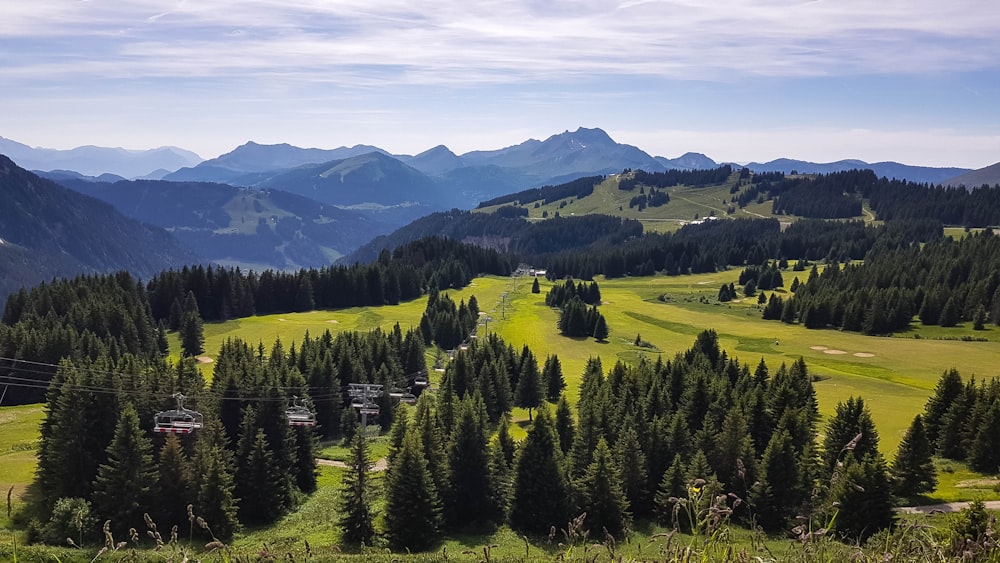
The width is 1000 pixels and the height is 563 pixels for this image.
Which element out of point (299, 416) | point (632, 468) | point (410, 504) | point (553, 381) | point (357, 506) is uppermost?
point (299, 416)

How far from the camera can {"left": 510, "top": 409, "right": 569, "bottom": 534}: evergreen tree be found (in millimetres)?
50312

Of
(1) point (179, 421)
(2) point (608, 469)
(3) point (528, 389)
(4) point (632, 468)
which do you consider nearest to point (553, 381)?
(3) point (528, 389)

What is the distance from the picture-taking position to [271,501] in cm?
5369

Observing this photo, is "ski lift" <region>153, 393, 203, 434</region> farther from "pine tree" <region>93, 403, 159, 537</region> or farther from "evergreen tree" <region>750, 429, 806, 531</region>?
"evergreen tree" <region>750, 429, 806, 531</region>

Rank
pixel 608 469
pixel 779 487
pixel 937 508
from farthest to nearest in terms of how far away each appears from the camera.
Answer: pixel 779 487, pixel 608 469, pixel 937 508

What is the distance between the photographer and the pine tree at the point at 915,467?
4972 centimetres

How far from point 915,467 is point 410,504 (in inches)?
1565

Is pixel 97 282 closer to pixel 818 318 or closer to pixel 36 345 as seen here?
pixel 36 345

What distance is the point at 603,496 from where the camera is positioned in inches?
1905

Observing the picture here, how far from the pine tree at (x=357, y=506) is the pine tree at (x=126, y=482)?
15485 millimetres

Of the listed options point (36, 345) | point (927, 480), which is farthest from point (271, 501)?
point (36, 345)

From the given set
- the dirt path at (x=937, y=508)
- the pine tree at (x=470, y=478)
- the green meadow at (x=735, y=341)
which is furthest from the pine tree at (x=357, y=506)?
the green meadow at (x=735, y=341)

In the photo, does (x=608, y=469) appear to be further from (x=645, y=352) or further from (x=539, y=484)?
(x=645, y=352)

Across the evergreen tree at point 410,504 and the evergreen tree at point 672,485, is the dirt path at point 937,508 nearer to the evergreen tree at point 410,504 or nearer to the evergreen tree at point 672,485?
the evergreen tree at point 672,485
